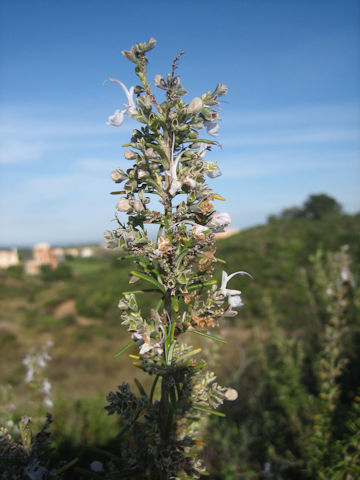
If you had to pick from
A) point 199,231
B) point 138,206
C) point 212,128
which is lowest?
point 199,231

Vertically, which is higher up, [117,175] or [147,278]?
[117,175]

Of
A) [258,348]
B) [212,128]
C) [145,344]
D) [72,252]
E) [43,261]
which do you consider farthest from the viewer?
[72,252]

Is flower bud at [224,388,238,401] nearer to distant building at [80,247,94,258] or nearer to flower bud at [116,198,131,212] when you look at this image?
flower bud at [116,198,131,212]

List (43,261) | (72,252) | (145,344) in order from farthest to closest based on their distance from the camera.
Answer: (72,252) → (43,261) → (145,344)

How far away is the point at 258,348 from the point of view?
4848 millimetres

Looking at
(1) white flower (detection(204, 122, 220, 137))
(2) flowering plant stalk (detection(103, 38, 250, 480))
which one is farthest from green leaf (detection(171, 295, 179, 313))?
(1) white flower (detection(204, 122, 220, 137))

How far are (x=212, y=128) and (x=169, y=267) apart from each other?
26.2 inches

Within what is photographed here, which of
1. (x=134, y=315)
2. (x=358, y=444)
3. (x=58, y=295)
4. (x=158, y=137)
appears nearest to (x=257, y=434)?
(x=358, y=444)

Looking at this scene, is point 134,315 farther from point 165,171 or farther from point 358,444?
point 358,444

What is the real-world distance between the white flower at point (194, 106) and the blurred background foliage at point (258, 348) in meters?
0.91

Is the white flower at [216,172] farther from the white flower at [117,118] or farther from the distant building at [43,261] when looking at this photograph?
the distant building at [43,261]

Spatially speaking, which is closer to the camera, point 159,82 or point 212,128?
point 159,82

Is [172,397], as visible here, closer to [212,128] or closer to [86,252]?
[212,128]

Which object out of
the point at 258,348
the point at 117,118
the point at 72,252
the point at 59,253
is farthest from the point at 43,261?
the point at 117,118
